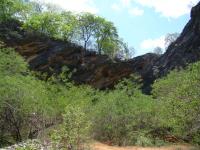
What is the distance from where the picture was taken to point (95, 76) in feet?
185

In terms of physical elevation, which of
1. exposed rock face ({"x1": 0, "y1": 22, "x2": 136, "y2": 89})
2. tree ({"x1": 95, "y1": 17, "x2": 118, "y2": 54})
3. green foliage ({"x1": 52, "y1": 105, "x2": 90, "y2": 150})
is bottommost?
green foliage ({"x1": 52, "y1": 105, "x2": 90, "y2": 150})

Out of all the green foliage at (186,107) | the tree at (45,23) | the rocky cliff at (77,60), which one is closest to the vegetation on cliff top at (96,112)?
the green foliage at (186,107)

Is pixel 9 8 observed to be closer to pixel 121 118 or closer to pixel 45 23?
pixel 45 23

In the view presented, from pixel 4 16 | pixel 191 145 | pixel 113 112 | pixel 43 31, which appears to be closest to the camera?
pixel 191 145

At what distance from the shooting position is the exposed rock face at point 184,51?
153 feet

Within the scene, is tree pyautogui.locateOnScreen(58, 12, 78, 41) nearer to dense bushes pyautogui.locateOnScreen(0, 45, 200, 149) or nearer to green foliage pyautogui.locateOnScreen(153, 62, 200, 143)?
dense bushes pyautogui.locateOnScreen(0, 45, 200, 149)

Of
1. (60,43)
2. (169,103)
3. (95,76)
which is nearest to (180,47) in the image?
(95,76)

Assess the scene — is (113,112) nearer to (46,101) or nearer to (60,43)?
(46,101)

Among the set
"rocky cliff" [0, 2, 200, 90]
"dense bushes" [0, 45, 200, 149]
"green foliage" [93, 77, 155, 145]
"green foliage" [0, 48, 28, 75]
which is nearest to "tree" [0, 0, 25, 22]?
"rocky cliff" [0, 2, 200, 90]

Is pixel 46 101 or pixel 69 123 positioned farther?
pixel 46 101

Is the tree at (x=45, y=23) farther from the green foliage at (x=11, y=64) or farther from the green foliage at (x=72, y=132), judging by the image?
the green foliage at (x=72, y=132)

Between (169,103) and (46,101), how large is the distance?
10.3 metres

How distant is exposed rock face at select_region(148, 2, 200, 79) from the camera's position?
46.6 meters

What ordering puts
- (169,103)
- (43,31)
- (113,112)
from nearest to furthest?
(169,103)
(113,112)
(43,31)
